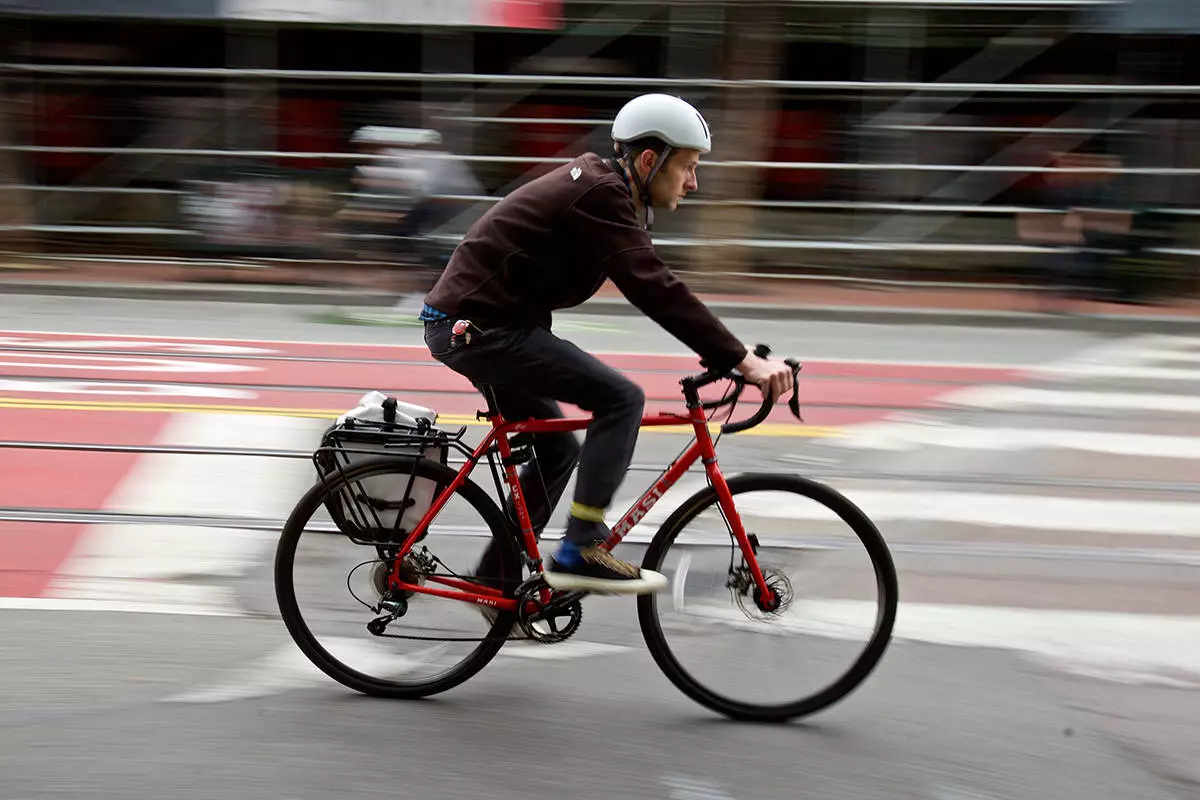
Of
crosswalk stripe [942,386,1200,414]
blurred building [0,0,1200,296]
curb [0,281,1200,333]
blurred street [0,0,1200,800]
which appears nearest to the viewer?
blurred street [0,0,1200,800]

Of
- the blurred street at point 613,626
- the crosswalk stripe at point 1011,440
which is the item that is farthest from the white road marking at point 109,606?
the crosswalk stripe at point 1011,440

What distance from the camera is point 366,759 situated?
149 inches

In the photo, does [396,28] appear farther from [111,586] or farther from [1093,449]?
[111,586]

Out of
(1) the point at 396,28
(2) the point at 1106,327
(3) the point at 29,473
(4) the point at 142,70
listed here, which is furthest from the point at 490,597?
(4) the point at 142,70

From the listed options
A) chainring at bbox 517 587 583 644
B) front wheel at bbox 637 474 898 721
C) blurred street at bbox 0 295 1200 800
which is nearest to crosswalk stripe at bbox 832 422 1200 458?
blurred street at bbox 0 295 1200 800

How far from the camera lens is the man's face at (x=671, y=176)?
3.84 meters

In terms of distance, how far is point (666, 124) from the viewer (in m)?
3.77

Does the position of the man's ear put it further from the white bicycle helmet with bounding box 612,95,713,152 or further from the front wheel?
the front wheel

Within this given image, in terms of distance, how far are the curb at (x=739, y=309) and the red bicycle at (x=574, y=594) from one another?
9.07 m

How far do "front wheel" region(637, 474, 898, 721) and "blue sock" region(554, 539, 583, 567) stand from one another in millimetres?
198

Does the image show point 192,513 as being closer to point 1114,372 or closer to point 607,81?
point 1114,372

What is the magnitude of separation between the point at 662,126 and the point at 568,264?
47 centimetres

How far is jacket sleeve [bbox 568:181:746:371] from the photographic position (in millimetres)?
3738

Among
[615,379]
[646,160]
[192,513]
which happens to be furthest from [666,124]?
[192,513]
